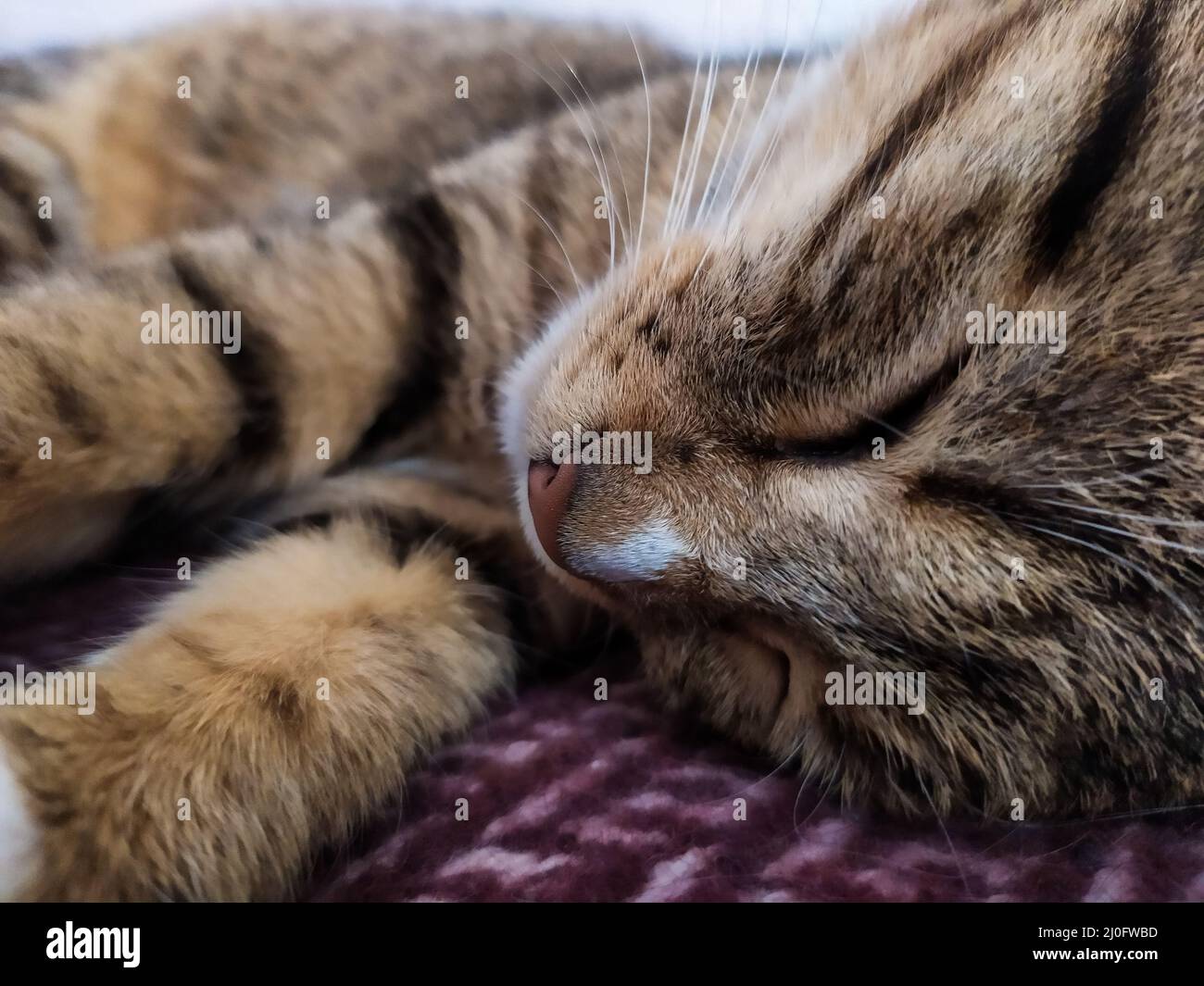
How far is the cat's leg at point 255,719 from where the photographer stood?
1.82 feet

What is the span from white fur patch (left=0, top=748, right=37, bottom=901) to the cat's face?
352 mm

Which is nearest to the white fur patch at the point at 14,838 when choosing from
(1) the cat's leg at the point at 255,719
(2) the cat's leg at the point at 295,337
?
(1) the cat's leg at the point at 255,719

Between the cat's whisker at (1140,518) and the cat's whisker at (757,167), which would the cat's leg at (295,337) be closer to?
the cat's whisker at (757,167)

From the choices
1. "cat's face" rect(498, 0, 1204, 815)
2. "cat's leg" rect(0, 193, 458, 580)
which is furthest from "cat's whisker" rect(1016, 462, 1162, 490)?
"cat's leg" rect(0, 193, 458, 580)

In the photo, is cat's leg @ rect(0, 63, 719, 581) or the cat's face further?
cat's leg @ rect(0, 63, 719, 581)

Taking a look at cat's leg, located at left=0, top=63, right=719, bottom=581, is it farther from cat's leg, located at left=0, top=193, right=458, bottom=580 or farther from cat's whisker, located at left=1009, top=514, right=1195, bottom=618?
cat's whisker, located at left=1009, top=514, right=1195, bottom=618

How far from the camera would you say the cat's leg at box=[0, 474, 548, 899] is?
21.8 inches

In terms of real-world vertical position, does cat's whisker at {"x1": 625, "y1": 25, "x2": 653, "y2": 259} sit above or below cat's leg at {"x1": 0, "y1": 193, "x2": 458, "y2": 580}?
above

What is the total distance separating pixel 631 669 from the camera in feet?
2.69

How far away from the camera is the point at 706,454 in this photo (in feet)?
1.92

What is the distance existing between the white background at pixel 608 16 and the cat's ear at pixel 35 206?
19 cm

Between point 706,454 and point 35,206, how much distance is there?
875 millimetres

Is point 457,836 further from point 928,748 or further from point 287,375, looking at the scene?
point 287,375
